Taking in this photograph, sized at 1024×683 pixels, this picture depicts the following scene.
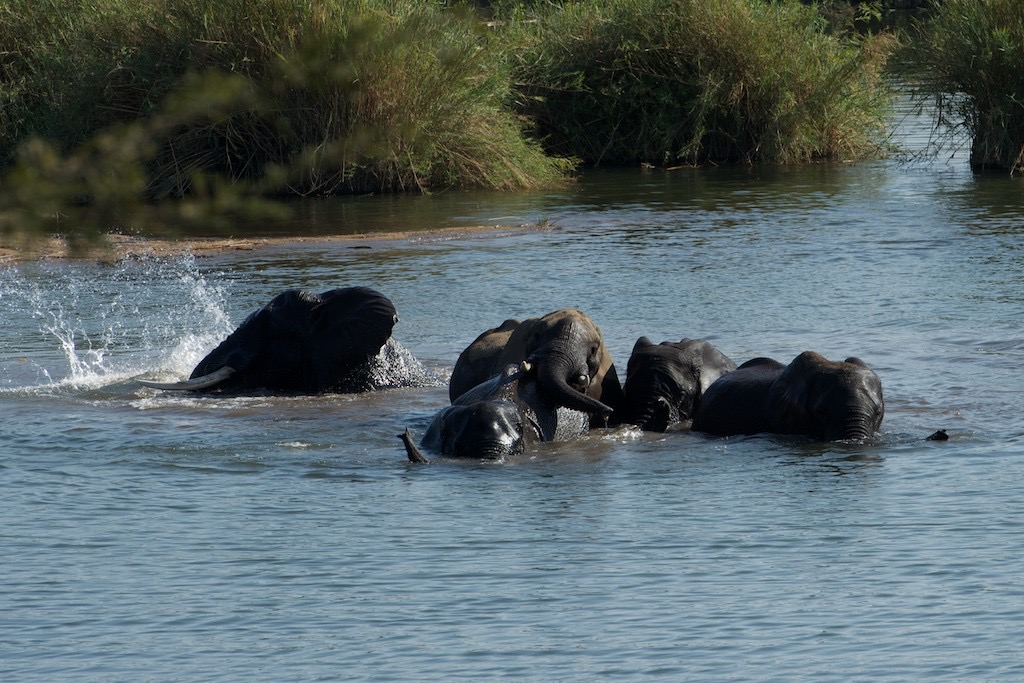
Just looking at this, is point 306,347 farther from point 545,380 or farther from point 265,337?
point 545,380

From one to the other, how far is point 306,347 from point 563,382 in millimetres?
2769

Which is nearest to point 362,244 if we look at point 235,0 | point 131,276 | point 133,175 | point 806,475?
point 131,276

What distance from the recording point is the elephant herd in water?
8.77m

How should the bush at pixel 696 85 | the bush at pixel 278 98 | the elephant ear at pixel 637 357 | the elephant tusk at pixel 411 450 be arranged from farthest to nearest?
the bush at pixel 696 85
the bush at pixel 278 98
the elephant ear at pixel 637 357
the elephant tusk at pixel 411 450

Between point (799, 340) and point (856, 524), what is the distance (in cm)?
529

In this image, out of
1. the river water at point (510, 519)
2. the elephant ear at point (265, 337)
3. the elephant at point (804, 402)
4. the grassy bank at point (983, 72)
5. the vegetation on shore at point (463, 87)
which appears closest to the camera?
the river water at point (510, 519)

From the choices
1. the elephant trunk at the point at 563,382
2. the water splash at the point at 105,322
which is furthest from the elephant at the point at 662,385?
the water splash at the point at 105,322

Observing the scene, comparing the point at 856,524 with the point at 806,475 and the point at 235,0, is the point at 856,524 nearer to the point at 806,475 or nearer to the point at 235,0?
the point at 806,475

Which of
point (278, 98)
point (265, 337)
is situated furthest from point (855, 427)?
point (278, 98)

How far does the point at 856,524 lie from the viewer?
23.8 feet

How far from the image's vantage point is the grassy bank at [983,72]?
24.6 meters

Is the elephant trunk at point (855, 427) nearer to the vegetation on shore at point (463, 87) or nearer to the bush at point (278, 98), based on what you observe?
the vegetation on shore at point (463, 87)

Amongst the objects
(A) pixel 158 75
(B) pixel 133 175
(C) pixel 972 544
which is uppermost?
(A) pixel 158 75

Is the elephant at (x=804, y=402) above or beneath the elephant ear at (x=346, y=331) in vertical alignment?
beneath
